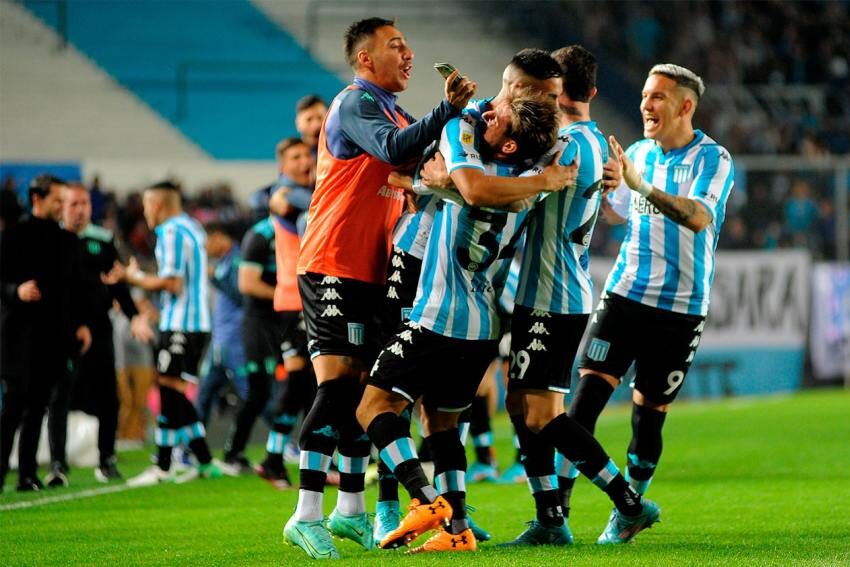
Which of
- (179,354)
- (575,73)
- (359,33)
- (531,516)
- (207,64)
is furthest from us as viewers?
(207,64)

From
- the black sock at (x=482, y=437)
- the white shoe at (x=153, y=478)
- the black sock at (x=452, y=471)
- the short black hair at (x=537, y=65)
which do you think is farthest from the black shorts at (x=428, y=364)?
the white shoe at (x=153, y=478)

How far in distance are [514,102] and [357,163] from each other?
0.84 m

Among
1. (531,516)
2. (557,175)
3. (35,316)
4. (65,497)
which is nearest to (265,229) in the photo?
(35,316)

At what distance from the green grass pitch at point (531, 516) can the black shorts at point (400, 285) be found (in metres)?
1.08

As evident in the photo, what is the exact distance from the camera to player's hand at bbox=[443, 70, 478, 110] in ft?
19.3

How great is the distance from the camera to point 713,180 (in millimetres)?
6891

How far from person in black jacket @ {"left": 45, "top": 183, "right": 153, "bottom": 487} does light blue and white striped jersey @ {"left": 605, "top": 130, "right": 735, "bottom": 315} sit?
195 inches

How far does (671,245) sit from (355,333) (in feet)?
6.06

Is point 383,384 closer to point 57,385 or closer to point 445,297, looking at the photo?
point 445,297

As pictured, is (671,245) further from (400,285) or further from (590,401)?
(400,285)

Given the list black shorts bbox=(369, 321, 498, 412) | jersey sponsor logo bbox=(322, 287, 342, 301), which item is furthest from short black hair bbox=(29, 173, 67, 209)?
black shorts bbox=(369, 321, 498, 412)

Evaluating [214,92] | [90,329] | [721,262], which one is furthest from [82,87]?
[90,329]

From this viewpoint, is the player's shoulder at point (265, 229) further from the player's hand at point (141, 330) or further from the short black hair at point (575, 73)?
the short black hair at point (575, 73)

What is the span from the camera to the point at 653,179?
23.9 feet
